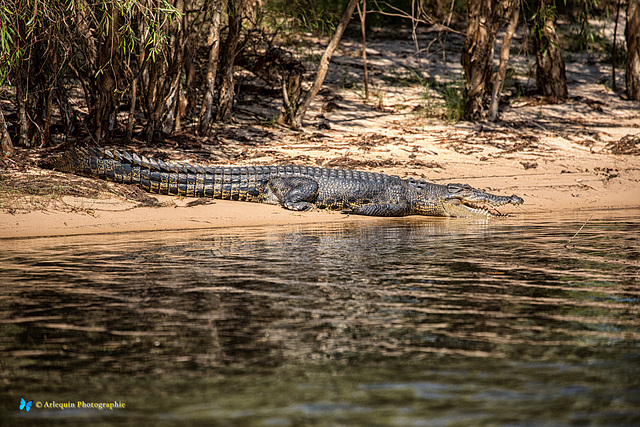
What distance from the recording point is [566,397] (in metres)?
2.02

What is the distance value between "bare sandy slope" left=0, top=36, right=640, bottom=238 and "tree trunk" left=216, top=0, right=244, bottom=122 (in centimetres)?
33

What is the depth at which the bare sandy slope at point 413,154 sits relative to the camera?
6.56 m

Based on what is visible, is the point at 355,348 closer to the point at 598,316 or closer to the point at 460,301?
the point at 460,301

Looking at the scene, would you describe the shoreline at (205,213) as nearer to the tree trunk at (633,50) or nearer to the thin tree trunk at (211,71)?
the thin tree trunk at (211,71)

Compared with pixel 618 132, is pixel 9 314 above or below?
below

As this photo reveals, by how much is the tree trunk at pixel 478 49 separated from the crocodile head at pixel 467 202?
13.1 feet

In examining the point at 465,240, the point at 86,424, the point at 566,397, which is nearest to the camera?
the point at 86,424

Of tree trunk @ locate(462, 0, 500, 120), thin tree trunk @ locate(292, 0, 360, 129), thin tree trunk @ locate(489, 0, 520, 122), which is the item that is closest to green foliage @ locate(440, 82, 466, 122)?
tree trunk @ locate(462, 0, 500, 120)

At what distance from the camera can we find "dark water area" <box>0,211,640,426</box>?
77.7 inches

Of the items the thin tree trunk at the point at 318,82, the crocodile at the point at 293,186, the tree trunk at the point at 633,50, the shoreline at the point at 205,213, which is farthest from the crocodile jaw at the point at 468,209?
the tree trunk at the point at 633,50

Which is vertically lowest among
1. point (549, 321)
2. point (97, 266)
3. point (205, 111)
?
point (97, 266)

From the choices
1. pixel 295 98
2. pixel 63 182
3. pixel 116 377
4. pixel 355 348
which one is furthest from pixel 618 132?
pixel 116 377

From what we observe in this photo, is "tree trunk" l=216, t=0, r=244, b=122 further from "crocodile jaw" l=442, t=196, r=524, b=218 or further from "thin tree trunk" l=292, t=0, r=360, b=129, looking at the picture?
"crocodile jaw" l=442, t=196, r=524, b=218

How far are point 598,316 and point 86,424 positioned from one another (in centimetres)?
227
